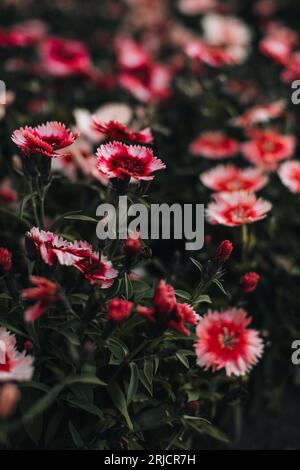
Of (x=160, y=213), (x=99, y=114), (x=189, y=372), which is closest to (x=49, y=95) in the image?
(x=99, y=114)

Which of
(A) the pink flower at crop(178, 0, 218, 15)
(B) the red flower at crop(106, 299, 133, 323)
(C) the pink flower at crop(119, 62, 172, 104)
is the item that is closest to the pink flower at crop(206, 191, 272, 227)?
(B) the red flower at crop(106, 299, 133, 323)

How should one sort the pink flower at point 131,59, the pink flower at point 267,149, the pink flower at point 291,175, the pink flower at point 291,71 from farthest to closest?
1. the pink flower at point 131,59
2. the pink flower at point 291,71
3. the pink flower at point 267,149
4. the pink flower at point 291,175

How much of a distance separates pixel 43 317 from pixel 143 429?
43 centimetres

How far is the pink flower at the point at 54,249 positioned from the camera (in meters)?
1.50

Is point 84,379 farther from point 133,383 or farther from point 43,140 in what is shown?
point 43,140

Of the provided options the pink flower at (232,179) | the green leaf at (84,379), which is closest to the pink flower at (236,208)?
the pink flower at (232,179)

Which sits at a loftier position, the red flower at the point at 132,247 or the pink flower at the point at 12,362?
the red flower at the point at 132,247

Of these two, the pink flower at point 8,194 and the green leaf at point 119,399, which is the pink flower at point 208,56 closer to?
the pink flower at point 8,194

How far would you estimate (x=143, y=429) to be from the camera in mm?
1698

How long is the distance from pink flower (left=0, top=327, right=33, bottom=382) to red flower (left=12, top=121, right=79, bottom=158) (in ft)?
1.60

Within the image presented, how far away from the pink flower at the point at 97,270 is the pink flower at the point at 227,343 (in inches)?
13.7

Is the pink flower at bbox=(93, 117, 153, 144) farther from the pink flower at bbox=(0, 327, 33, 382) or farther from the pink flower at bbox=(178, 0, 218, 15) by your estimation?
the pink flower at bbox=(178, 0, 218, 15)

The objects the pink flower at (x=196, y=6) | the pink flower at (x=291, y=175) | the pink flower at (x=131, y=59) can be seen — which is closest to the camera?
the pink flower at (x=291, y=175)

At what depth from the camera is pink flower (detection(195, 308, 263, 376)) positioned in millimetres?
1763
